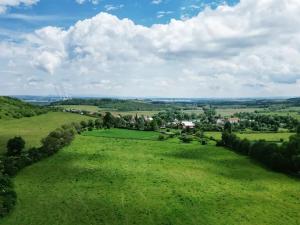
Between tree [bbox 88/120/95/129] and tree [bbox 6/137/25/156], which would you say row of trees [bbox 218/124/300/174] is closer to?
tree [bbox 6/137/25/156]

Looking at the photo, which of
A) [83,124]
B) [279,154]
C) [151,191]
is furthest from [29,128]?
[279,154]

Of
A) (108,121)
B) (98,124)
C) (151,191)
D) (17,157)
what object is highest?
(108,121)

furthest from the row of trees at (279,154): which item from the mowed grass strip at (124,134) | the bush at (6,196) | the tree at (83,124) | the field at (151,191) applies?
the tree at (83,124)

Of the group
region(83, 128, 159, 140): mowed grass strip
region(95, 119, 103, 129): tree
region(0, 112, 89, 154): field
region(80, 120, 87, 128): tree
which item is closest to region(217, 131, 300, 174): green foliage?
region(83, 128, 159, 140): mowed grass strip

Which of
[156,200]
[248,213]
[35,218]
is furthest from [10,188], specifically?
[248,213]

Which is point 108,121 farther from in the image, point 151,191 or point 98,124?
point 151,191

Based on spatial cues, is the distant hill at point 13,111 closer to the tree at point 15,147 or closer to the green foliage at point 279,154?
the tree at point 15,147

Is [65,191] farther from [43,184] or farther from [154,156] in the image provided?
[154,156]
